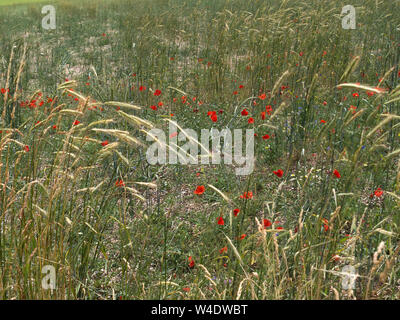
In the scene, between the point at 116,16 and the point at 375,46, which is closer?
the point at 375,46

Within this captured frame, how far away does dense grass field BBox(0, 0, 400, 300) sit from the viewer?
1.68 meters

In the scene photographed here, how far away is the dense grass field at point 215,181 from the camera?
5.52ft

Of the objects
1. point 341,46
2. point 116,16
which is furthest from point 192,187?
point 116,16

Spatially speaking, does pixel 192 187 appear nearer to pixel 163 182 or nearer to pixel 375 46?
pixel 163 182

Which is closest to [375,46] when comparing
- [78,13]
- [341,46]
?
[341,46]

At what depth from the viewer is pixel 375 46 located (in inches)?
224

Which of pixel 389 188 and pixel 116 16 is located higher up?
pixel 116 16

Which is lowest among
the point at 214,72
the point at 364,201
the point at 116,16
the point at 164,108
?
the point at 364,201

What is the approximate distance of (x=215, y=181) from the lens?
3217mm
